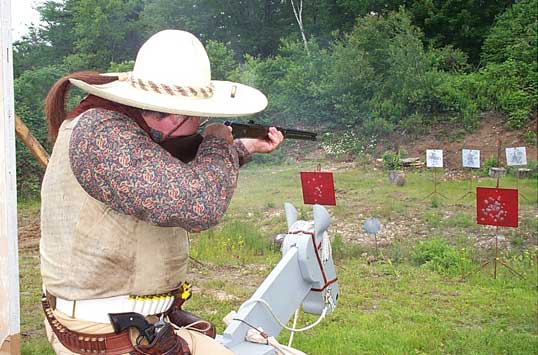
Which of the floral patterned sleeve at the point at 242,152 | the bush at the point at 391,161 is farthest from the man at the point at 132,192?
the bush at the point at 391,161

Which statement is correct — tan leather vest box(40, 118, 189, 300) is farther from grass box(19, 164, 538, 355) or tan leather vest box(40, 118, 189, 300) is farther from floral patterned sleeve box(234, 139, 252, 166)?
grass box(19, 164, 538, 355)

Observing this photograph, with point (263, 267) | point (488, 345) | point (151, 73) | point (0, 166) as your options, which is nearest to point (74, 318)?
point (151, 73)

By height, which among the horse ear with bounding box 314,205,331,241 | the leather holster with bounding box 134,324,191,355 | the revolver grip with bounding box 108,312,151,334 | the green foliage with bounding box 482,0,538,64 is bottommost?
the leather holster with bounding box 134,324,191,355

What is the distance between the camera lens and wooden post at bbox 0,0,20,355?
6.34 ft

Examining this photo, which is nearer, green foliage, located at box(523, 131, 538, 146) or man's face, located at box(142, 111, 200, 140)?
man's face, located at box(142, 111, 200, 140)

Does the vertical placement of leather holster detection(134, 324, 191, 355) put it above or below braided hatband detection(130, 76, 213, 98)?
below

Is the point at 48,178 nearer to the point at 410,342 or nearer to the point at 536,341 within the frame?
the point at 410,342

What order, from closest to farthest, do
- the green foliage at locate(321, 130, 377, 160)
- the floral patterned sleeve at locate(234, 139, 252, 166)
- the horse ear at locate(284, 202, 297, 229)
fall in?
the floral patterned sleeve at locate(234, 139, 252, 166) → the horse ear at locate(284, 202, 297, 229) → the green foliage at locate(321, 130, 377, 160)

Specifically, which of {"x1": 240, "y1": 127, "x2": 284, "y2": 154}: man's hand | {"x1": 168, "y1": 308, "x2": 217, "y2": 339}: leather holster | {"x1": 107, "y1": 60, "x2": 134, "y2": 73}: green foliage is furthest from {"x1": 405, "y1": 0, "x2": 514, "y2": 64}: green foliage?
{"x1": 168, "y1": 308, "x2": 217, "y2": 339}: leather holster

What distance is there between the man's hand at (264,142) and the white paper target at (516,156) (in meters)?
4.35

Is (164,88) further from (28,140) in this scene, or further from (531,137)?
(531,137)

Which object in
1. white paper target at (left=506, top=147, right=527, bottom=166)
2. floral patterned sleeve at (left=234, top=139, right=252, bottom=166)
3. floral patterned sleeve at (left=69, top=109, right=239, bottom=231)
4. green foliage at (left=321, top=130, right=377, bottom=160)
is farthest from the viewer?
green foliage at (left=321, top=130, right=377, bottom=160)

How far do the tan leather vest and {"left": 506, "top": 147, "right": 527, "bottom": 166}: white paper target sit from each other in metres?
→ 4.79

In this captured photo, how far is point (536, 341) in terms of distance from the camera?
367 centimetres
